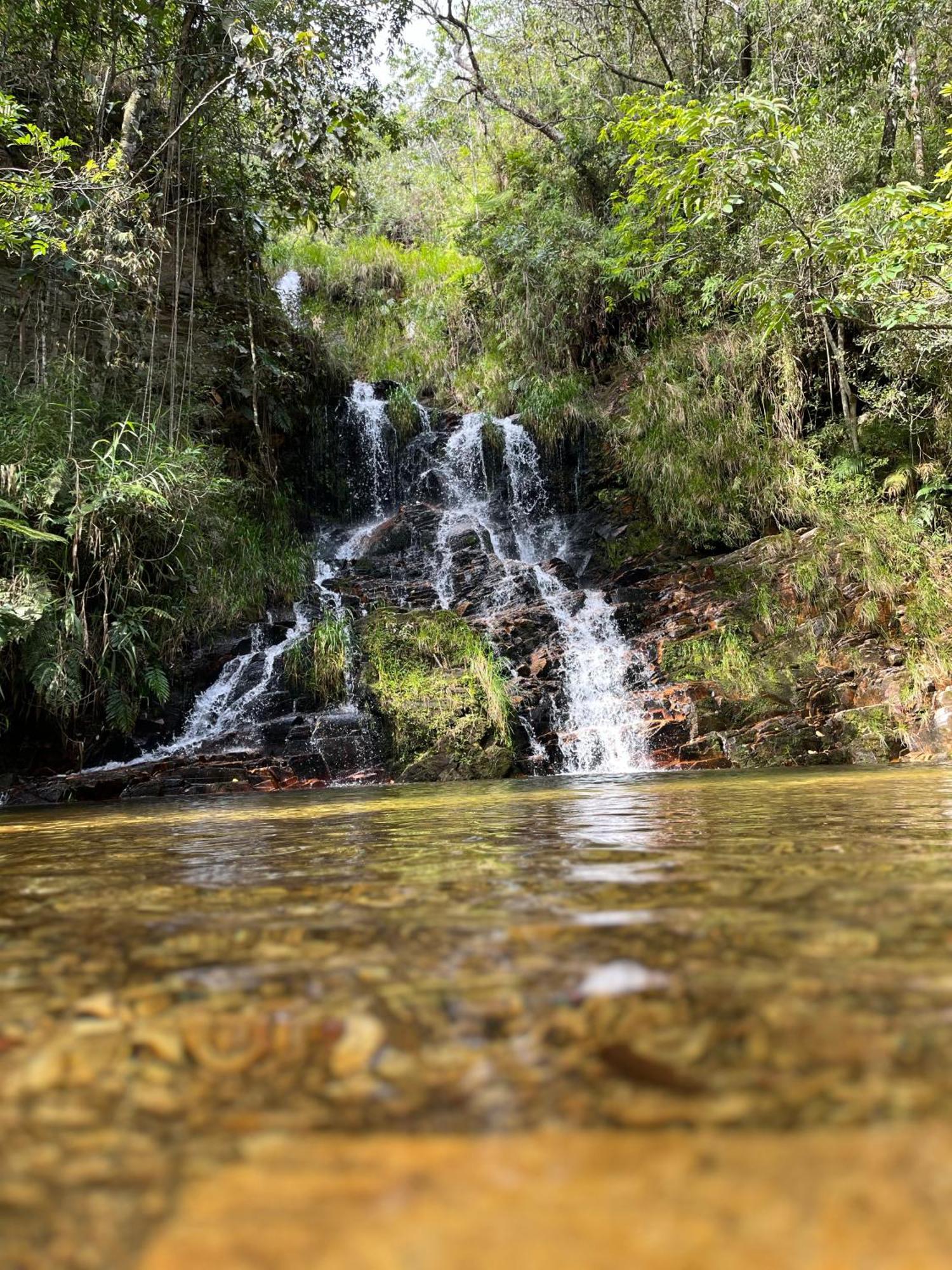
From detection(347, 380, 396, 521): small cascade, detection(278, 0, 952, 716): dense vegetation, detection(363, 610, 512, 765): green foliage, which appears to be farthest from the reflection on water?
detection(347, 380, 396, 521): small cascade

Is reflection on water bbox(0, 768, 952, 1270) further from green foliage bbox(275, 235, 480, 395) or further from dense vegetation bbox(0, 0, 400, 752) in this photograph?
green foliage bbox(275, 235, 480, 395)

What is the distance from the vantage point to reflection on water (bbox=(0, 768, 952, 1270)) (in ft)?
2.14

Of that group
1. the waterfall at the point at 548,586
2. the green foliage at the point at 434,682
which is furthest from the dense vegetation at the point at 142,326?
the waterfall at the point at 548,586

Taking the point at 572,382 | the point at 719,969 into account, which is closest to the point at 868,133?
the point at 572,382

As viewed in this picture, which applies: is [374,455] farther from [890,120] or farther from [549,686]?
[890,120]

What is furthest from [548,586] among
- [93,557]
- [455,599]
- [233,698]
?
[93,557]

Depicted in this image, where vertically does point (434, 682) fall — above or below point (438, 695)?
above

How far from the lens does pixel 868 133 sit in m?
10.4

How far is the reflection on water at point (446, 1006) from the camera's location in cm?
65

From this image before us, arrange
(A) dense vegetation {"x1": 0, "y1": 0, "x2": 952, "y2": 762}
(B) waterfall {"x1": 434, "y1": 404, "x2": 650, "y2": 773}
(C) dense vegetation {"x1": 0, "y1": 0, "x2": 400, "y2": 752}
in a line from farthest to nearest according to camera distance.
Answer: (B) waterfall {"x1": 434, "y1": 404, "x2": 650, "y2": 773} < (A) dense vegetation {"x1": 0, "y1": 0, "x2": 952, "y2": 762} < (C) dense vegetation {"x1": 0, "y1": 0, "x2": 400, "y2": 752}

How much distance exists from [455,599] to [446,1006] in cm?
843

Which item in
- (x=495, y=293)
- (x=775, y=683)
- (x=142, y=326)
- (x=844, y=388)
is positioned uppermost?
(x=495, y=293)

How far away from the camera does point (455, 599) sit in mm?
9289

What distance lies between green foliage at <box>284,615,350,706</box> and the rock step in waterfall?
0.39 feet
